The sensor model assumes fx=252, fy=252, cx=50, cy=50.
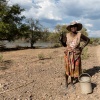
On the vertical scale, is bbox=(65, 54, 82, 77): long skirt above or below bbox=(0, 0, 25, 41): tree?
below

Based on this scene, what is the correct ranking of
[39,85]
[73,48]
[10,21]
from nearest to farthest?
1. [73,48]
2. [39,85]
3. [10,21]

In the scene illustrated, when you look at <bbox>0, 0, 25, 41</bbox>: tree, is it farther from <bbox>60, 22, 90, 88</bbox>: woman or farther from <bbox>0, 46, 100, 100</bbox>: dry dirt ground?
<bbox>60, 22, 90, 88</bbox>: woman

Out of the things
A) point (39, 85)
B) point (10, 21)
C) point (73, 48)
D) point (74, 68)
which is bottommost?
point (39, 85)

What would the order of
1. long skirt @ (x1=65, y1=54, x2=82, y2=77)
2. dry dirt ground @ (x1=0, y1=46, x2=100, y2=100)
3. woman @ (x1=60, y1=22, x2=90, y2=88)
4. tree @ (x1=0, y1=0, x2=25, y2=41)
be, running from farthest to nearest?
tree @ (x1=0, y1=0, x2=25, y2=41)
long skirt @ (x1=65, y1=54, x2=82, y2=77)
woman @ (x1=60, y1=22, x2=90, y2=88)
dry dirt ground @ (x1=0, y1=46, x2=100, y2=100)

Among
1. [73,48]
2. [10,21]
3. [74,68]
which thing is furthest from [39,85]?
[10,21]

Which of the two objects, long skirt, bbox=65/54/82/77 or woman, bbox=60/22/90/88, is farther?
long skirt, bbox=65/54/82/77

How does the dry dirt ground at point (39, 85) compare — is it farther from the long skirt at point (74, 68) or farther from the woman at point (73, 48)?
the woman at point (73, 48)

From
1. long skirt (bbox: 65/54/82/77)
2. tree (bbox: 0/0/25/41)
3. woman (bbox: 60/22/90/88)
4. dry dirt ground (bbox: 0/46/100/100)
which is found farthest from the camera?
tree (bbox: 0/0/25/41)

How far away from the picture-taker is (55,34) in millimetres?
35344

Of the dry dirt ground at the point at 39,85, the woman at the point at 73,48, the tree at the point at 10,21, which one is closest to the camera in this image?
the dry dirt ground at the point at 39,85

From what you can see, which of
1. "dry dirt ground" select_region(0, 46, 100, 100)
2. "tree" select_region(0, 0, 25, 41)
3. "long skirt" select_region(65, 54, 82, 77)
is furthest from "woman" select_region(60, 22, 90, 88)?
"tree" select_region(0, 0, 25, 41)

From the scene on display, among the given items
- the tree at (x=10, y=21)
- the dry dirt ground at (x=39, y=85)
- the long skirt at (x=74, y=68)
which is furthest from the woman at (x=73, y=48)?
the tree at (x=10, y=21)

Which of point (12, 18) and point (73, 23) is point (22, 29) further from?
point (73, 23)

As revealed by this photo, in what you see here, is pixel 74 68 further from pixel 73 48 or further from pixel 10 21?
pixel 10 21
